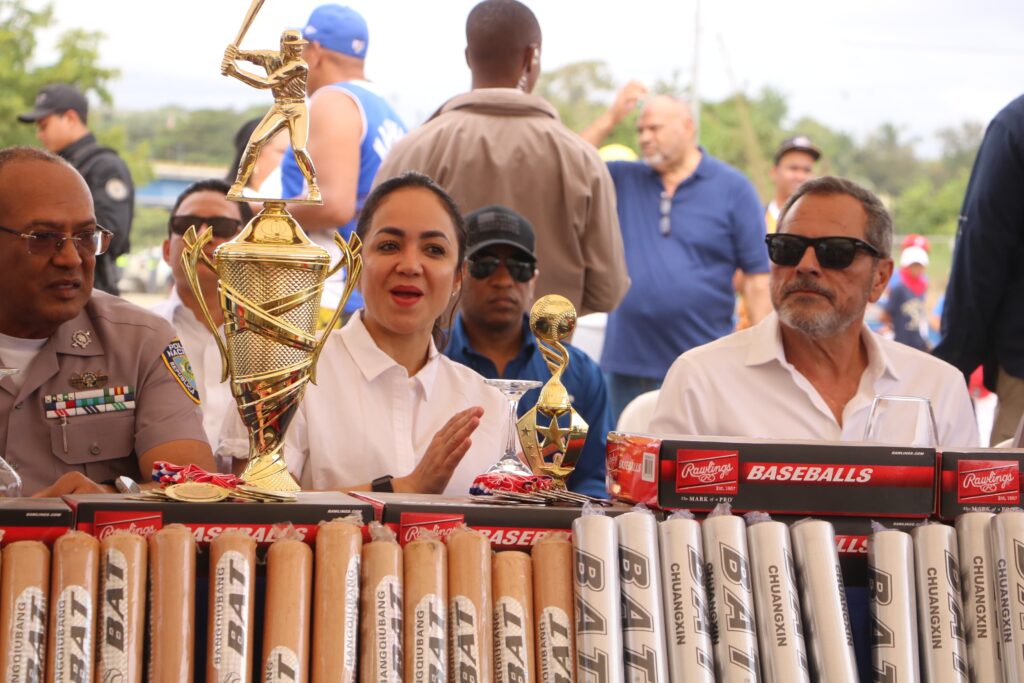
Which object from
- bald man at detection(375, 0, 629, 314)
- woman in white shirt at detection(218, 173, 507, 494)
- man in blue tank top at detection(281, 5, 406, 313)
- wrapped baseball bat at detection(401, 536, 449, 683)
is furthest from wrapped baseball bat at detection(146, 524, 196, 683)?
bald man at detection(375, 0, 629, 314)

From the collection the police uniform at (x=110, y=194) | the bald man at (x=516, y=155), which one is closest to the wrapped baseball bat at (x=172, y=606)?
the bald man at (x=516, y=155)

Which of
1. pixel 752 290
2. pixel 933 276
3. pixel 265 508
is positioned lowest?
pixel 933 276

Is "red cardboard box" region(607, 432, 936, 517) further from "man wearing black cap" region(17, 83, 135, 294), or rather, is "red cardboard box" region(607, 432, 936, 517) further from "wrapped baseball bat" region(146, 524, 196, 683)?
"man wearing black cap" region(17, 83, 135, 294)

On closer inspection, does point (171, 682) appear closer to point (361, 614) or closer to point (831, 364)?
point (361, 614)

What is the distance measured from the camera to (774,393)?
2.88m

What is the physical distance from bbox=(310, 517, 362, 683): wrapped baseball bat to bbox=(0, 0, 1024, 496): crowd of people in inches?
20.0

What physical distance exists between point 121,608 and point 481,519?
0.43 metres

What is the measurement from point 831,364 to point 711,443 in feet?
5.02

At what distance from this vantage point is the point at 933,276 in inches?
469

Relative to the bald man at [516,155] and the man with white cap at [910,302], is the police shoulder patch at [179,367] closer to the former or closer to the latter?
the bald man at [516,155]

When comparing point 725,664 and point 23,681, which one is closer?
point 23,681

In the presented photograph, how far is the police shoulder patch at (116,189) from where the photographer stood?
506 centimetres

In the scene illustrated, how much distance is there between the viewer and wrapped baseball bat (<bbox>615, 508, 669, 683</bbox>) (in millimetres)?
1406

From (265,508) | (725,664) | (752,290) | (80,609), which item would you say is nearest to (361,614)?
(265,508)
